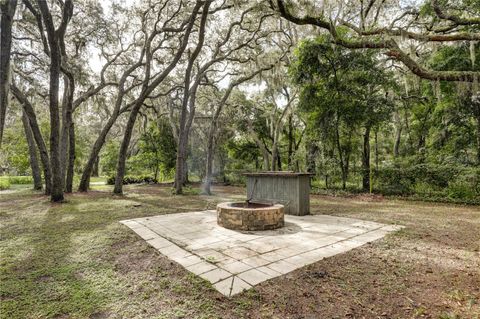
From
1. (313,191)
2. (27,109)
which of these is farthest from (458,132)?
(27,109)

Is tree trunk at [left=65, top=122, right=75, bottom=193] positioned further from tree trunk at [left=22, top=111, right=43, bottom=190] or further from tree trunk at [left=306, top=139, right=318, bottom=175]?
tree trunk at [left=306, top=139, right=318, bottom=175]

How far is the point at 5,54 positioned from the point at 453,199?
13.5 meters

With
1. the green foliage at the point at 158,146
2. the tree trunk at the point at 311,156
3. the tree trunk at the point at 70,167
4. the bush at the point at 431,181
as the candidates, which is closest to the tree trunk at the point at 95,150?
the tree trunk at the point at 70,167

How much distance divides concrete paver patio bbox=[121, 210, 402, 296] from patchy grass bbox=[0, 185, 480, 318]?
20 centimetres

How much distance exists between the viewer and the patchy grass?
232 cm

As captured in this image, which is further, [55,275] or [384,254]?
[384,254]

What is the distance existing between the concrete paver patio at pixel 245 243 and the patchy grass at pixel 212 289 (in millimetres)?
195

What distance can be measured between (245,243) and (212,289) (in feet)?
5.14

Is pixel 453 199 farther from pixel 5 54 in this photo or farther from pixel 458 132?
pixel 5 54

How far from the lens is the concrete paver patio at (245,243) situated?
3.04 m

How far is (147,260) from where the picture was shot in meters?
3.48

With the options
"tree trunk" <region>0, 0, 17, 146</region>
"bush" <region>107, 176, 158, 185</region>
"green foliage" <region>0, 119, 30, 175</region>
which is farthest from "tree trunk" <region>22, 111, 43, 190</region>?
"tree trunk" <region>0, 0, 17, 146</region>

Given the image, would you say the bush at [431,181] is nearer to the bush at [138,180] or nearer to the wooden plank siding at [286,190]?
the wooden plank siding at [286,190]

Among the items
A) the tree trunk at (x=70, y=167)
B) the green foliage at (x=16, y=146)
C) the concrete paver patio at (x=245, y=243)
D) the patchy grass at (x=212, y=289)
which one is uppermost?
the green foliage at (x=16, y=146)
